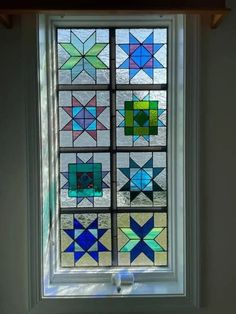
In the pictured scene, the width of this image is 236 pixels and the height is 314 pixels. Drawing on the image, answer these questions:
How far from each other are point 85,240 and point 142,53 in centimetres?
109

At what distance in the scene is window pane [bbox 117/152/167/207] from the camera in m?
2.47

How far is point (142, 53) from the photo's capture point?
8.00ft

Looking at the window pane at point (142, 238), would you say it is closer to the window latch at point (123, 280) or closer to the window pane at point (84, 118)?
the window latch at point (123, 280)

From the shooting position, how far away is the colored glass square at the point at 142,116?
7.99 feet

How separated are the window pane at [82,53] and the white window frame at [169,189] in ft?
0.19

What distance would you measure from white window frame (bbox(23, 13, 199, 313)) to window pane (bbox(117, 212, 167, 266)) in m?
0.05

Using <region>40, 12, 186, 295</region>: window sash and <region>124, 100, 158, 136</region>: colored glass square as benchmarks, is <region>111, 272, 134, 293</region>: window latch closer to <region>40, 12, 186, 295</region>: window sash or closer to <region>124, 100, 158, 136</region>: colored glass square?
<region>40, 12, 186, 295</region>: window sash
